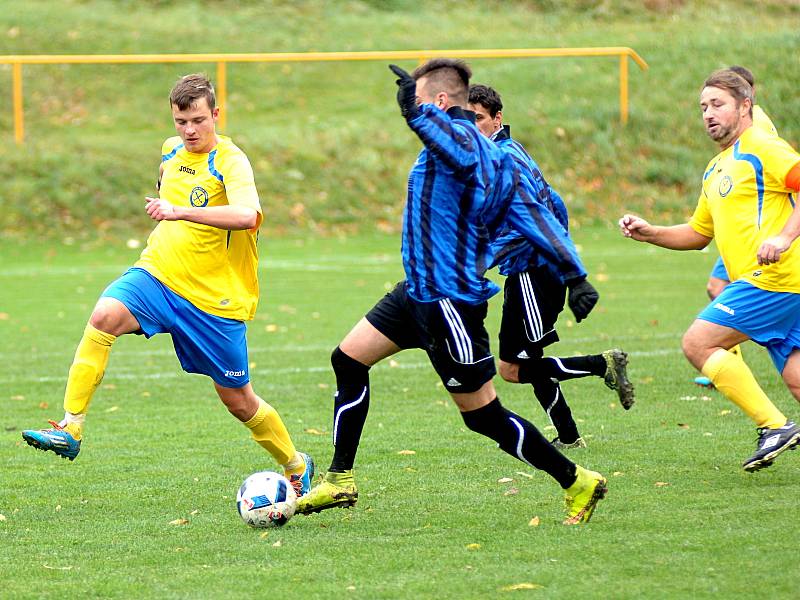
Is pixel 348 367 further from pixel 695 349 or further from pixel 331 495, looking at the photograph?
pixel 695 349

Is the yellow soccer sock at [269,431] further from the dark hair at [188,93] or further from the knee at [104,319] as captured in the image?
the dark hair at [188,93]

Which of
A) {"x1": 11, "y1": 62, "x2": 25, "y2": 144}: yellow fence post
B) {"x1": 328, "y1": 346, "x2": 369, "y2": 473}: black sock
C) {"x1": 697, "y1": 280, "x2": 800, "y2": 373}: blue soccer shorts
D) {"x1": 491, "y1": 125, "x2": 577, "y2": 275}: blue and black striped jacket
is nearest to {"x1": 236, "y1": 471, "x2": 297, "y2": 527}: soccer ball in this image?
{"x1": 328, "y1": 346, "x2": 369, "y2": 473}: black sock

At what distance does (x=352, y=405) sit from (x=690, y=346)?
1.82 m

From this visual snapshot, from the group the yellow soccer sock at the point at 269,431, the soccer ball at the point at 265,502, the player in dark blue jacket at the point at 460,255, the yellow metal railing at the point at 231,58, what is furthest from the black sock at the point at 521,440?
the yellow metal railing at the point at 231,58

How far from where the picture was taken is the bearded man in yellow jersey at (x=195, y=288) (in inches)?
248

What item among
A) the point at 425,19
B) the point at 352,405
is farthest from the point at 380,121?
the point at 352,405

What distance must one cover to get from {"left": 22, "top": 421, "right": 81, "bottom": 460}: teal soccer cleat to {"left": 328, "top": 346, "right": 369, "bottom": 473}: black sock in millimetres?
1246

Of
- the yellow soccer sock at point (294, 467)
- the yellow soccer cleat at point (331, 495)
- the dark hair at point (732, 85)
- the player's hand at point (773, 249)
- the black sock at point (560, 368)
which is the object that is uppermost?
the dark hair at point (732, 85)

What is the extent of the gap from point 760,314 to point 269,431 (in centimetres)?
255

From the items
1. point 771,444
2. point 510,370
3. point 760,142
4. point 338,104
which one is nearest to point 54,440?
point 510,370

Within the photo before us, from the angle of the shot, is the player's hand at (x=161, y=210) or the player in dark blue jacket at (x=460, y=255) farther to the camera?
the player's hand at (x=161, y=210)

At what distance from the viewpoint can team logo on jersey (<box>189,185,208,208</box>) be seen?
6410mm

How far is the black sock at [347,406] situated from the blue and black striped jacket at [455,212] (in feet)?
2.23

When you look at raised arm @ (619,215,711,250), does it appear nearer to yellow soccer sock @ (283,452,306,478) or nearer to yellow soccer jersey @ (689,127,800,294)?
yellow soccer jersey @ (689,127,800,294)
